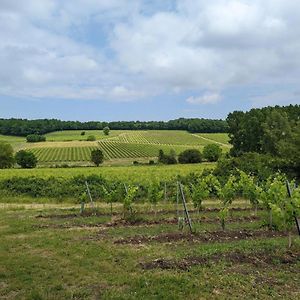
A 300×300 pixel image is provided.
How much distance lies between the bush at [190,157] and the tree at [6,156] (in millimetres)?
37486

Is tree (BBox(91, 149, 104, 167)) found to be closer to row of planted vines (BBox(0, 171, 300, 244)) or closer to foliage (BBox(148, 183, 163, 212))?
row of planted vines (BBox(0, 171, 300, 244))

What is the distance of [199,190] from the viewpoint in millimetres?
20406

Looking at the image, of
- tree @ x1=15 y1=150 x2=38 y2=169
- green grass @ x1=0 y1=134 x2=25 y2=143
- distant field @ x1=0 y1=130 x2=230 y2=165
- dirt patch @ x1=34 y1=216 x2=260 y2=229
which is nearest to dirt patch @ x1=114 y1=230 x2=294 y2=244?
dirt patch @ x1=34 y1=216 x2=260 y2=229

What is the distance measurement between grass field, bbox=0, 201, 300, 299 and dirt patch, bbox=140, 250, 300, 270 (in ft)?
0.09

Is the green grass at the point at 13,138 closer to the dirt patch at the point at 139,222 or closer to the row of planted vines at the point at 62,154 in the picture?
the row of planted vines at the point at 62,154

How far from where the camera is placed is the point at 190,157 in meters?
89.5

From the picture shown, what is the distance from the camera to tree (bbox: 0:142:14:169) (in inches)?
3361

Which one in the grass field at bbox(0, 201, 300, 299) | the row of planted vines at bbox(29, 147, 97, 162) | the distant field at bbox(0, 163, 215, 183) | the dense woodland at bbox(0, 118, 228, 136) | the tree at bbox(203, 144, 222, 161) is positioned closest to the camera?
the grass field at bbox(0, 201, 300, 299)

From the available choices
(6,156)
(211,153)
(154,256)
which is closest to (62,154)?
(6,156)

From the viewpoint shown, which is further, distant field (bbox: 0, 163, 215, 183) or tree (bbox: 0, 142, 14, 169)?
tree (bbox: 0, 142, 14, 169)

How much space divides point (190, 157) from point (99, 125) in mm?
84915

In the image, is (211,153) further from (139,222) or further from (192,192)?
(139,222)

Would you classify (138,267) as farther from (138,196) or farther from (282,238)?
(138,196)

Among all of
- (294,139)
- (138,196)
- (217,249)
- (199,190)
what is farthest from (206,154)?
(217,249)
